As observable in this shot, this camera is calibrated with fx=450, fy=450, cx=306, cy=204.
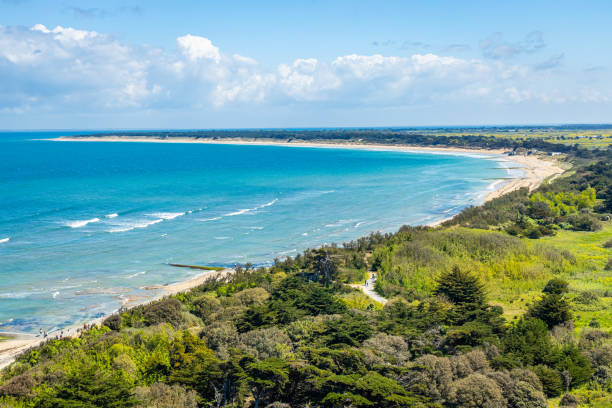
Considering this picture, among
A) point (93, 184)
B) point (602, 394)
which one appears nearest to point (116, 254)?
point (602, 394)

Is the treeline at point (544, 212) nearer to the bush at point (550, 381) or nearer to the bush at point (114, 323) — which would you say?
the bush at point (550, 381)

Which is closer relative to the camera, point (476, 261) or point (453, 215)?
point (476, 261)

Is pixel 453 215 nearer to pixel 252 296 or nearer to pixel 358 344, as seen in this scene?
pixel 252 296

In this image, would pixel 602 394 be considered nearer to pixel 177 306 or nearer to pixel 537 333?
pixel 537 333

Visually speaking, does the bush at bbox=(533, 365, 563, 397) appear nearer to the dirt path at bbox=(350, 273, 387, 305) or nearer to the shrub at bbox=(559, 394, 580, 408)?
the shrub at bbox=(559, 394, 580, 408)

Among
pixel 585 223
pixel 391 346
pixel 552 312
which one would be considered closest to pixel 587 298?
pixel 552 312

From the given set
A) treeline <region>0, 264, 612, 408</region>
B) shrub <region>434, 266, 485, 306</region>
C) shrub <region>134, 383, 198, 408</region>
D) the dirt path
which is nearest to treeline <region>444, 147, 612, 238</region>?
the dirt path

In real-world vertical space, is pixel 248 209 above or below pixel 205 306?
above

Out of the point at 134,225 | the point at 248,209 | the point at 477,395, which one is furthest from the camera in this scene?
the point at 248,209

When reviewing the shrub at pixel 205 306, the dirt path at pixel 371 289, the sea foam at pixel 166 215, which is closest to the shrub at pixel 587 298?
the dirt path at pixel 371 289
